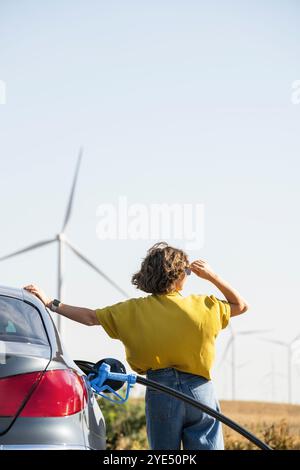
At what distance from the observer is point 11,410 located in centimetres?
478

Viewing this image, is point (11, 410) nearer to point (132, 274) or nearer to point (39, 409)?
point (39, 409)

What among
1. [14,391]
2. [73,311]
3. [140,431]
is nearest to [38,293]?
[73,311]

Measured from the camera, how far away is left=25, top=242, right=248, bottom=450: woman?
5.89 metres

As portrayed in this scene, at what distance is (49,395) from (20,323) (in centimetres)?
53

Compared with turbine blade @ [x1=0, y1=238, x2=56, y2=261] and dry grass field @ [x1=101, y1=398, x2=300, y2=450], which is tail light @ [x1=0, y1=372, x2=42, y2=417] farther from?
turbine blade @ [x1=0, y1=238, x2=56, y2=261]

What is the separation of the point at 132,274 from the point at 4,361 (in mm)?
1648

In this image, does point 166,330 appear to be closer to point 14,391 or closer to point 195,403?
point 195,403

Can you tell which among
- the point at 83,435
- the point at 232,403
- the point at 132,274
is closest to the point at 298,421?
the point at 132,274

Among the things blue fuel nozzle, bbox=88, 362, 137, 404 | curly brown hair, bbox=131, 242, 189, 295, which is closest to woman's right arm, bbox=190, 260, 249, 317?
curly brown hair, bbox=131, 242, 189, 295

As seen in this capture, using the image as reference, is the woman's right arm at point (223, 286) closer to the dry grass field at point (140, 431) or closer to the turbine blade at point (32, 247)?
the dry grass field at point (140, 431)

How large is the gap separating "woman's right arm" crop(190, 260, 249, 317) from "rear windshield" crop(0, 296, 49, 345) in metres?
1.24

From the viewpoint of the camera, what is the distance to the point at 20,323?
Result: 209 inches

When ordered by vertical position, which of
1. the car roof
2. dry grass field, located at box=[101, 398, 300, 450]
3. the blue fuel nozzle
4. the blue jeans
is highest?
the car roof

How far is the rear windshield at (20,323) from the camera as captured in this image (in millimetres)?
5137
